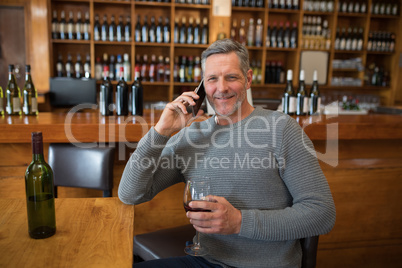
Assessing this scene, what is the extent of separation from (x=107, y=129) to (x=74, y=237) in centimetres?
99

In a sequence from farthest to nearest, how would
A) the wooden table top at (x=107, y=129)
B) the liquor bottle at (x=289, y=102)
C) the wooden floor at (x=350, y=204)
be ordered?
the liquor bottle at (x=289, y=102) → the wooden floor at (x=350, y=204) → the wooden table top at (x=107, y=129)

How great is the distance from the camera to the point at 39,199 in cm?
95

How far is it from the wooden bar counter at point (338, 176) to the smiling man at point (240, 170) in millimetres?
638

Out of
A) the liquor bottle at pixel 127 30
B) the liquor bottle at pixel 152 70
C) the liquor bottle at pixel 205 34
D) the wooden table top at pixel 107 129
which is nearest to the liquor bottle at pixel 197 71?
the liquor bottle at pixel 205 34

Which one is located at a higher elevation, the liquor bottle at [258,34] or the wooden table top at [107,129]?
the liquor bottle at [258,34]

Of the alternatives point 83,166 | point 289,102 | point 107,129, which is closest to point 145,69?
point 289,102

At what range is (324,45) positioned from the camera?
474 centimetres

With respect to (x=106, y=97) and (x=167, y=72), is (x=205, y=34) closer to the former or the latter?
(x=167, y=72)

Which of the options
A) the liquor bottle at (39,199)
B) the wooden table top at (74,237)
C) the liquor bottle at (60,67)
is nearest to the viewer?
the wooden table top at (74,237)

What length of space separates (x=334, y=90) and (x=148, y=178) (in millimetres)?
4393

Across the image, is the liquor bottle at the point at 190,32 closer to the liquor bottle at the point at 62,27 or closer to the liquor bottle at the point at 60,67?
the liquor bottle at the point at 62,27

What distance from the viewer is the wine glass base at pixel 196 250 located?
3.80 feet

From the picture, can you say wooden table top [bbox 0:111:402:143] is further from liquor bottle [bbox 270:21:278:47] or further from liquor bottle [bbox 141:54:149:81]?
liquor bottle [bbox 270:21:278:47]

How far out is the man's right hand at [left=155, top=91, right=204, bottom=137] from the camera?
126 cm
